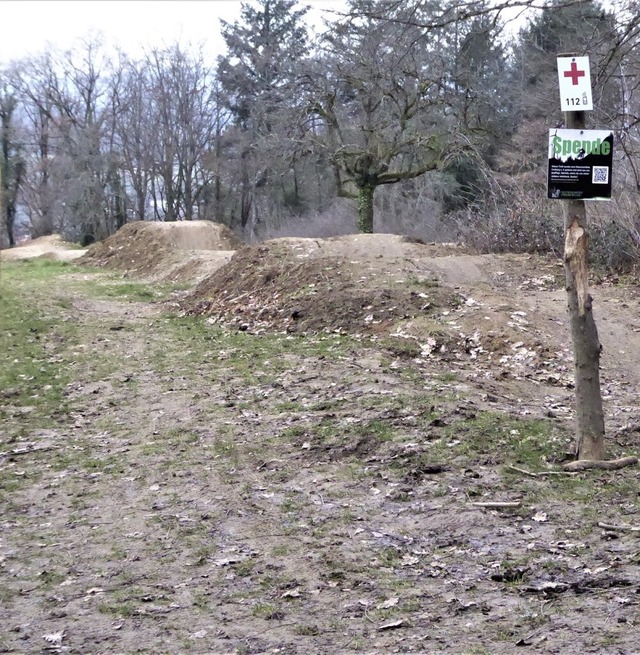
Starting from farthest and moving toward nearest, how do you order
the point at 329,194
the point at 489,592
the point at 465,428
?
the point at 329,194 < the point at 465,428 < the point at 489,592

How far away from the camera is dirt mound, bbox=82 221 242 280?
22862 millimetres

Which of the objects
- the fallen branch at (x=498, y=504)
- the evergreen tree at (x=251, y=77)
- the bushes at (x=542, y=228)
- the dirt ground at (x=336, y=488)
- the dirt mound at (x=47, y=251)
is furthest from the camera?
the evergreen tree at (x=251, y=77)

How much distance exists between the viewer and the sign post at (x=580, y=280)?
207 inches

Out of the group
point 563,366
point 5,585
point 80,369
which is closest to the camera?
point 5,585

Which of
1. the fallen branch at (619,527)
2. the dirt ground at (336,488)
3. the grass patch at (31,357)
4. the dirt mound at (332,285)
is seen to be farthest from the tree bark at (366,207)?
the fallen branch at (619,527)

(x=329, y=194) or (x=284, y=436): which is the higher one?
(x=329, y=194)

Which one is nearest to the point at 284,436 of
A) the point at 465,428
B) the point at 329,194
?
the point at 465,428

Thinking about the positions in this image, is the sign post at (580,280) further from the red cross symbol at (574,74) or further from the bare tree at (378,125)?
the bare tree at (378,125)

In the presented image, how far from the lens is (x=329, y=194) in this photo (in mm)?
39875

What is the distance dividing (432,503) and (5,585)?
2.63 metres

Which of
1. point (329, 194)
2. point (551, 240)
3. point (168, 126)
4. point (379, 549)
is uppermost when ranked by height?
point (168, 126)

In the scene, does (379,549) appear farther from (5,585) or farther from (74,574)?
(5,585)

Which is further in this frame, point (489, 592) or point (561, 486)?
point (561, 486)

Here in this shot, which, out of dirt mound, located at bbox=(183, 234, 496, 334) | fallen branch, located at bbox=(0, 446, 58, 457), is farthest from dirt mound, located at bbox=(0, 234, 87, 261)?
fallen branch, located at bbox=(0, 446, 58, 457)
